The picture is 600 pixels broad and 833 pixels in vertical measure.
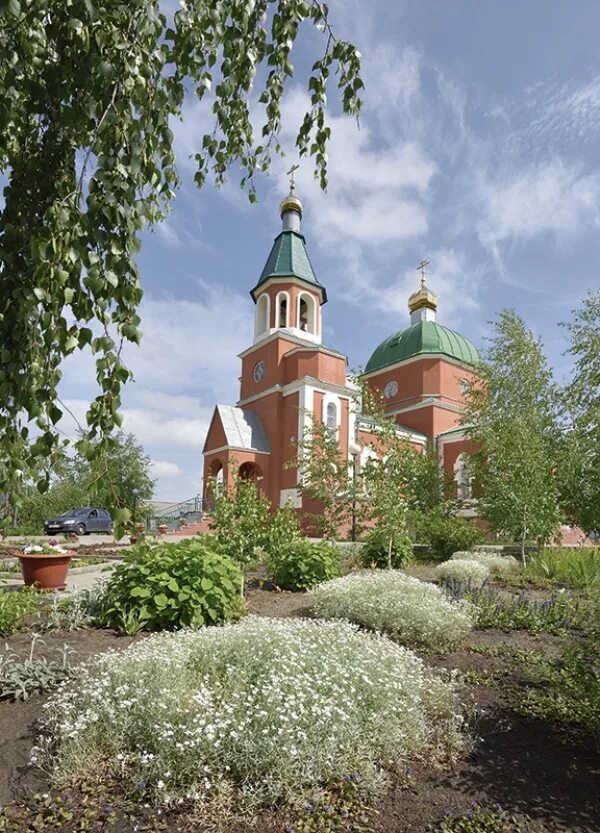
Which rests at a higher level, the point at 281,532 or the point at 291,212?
the point at 291,212

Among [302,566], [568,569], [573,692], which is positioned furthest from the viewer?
[568,569]

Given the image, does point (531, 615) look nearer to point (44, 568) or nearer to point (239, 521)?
point (239, 521)

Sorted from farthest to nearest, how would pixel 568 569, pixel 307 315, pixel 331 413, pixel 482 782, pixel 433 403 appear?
pixel 433 403, pixel 307 315, pixel 331 413, pixel 568 569, pixel 482 782

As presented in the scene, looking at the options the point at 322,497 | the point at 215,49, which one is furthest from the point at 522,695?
the point at 322,497

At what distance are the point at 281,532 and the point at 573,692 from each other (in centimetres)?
545

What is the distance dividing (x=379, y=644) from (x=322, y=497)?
7596 mm

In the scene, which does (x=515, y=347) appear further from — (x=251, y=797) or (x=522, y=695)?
(x=251, y=797)

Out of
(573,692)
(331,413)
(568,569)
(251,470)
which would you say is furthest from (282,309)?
(573,692)

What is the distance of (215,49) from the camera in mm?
2209

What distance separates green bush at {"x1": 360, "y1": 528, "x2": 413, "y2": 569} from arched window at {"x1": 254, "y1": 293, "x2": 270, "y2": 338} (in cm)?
1433

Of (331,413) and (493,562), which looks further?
(331,413)

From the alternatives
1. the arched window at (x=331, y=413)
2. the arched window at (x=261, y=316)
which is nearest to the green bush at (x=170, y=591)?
the arched window at (x=331, y=413)

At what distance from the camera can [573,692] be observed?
2951mm

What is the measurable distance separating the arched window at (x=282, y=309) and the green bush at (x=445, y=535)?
37.9 feet
